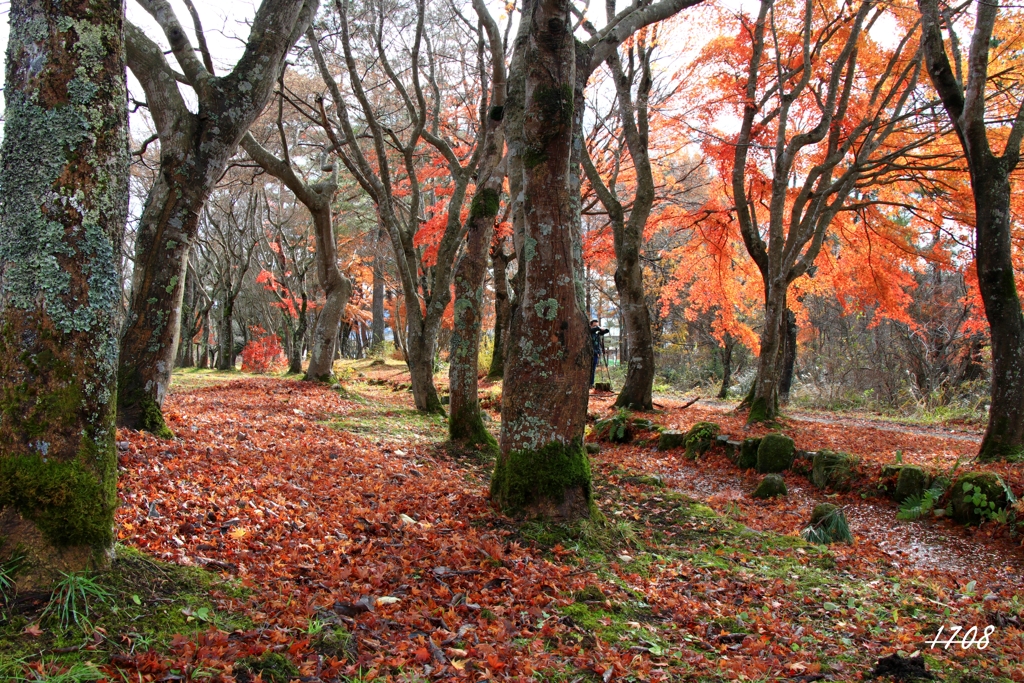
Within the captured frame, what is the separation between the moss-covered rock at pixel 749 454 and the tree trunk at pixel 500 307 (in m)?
6.85

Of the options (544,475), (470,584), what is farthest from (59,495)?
(544,475)

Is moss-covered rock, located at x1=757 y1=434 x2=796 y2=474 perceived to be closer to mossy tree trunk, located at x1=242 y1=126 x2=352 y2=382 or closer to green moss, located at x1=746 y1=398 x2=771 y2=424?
green moss, located at x1=746 y1=398 x2=771 y2=424

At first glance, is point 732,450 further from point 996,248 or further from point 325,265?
point 325,265

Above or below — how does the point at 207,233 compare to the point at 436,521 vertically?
above

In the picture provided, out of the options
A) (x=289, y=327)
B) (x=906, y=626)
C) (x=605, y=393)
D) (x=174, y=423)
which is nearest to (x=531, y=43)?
(x=906, y=626)

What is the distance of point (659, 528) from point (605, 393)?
32.4 feet

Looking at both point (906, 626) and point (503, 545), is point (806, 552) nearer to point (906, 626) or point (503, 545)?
point (906, 626)

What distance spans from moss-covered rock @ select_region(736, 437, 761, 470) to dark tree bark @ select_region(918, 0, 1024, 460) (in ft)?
8.17

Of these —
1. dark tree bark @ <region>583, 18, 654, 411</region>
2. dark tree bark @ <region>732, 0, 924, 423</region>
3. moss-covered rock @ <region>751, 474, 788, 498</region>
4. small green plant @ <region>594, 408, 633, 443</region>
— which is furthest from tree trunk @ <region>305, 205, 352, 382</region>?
moss-covered rock @ <region>751, 474, 788, 498</region>

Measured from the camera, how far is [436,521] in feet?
15.0

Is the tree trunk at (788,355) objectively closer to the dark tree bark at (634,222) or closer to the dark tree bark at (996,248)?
the dark tree bark at (634,222)

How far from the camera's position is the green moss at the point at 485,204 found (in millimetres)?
7363

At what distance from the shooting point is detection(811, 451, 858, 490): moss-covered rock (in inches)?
286

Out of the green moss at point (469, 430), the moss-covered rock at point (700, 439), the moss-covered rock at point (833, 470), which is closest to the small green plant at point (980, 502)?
the moss-covered rock at point (833, 470)
